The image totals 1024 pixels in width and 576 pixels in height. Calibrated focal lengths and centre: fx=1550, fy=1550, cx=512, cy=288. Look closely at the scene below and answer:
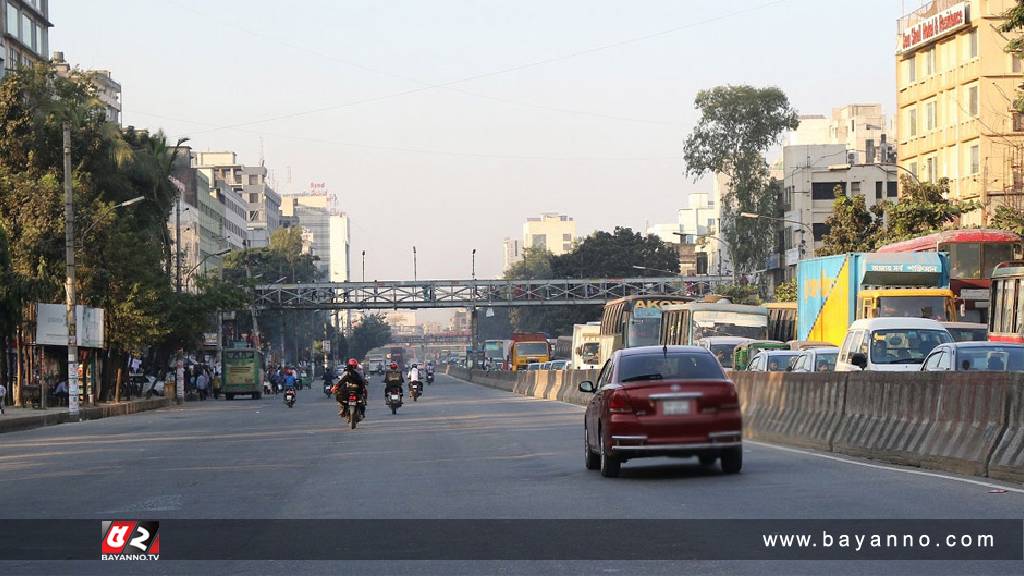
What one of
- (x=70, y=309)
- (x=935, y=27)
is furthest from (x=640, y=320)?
(x=935, y=27)

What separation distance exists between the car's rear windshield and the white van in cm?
918

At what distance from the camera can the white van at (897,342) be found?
88.6ft

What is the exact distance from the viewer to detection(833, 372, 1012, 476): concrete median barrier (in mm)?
17109

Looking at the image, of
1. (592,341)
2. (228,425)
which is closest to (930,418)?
A: (228,425)

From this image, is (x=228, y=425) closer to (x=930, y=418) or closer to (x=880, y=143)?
(x=930, y=418)

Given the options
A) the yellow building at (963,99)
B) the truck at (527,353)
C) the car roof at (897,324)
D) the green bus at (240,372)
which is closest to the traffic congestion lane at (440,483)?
the car roof at (897,324)

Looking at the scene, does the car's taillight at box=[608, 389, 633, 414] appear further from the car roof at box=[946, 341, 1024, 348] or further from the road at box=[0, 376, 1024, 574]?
the car roof at box=[946, 341, 1024, 348]

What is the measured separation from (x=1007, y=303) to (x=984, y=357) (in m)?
13.5

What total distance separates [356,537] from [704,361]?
690 centimetres

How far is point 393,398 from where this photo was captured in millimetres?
46594

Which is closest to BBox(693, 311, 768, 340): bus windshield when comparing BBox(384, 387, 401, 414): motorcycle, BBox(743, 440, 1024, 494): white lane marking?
BBox(384, 387, 401, 414): motorcycle

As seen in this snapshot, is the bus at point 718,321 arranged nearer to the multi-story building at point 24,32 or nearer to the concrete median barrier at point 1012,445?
the concrete median barrier at point 1012,445

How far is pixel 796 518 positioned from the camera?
1297 cm

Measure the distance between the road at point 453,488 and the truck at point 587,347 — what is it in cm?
3626
